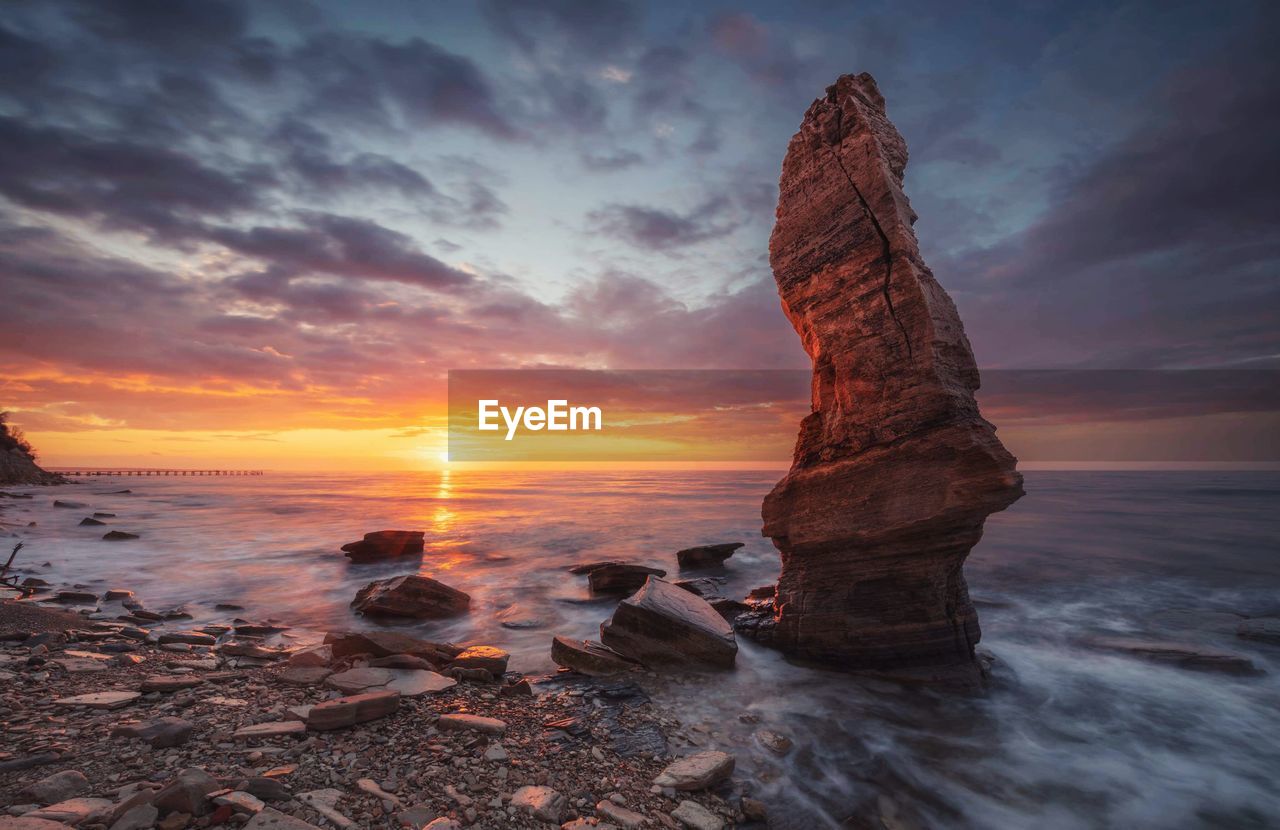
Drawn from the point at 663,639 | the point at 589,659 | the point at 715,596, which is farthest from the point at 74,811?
the point at 715,596

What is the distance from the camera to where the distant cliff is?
6315 cm

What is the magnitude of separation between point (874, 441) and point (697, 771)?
655 cm

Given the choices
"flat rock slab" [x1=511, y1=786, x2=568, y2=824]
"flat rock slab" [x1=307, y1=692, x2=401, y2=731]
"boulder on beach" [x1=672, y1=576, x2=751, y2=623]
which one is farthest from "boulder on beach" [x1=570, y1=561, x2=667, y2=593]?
"flat rock slab" [x1=511, y1=786, x2=568, y2=824]

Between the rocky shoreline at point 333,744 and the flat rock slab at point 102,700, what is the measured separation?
20 mm

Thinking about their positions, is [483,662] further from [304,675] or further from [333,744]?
[333,744]

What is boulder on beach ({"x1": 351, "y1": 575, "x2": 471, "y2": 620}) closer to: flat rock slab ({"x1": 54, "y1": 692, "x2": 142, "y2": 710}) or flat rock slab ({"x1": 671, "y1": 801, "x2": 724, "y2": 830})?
flat rock slab ({"x1": 54, "y1": 692, "x2": 142, "y2": 710})

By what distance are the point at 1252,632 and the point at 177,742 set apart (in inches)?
901

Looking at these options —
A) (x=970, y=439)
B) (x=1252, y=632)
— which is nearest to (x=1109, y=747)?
(x=970, y=439)

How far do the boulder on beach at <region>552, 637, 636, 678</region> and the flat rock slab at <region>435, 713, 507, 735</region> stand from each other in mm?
3025

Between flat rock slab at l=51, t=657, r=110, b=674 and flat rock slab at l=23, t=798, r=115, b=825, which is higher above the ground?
flat rock slab at l=23, t=798, r=115, b=825

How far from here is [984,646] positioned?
40.1 ft

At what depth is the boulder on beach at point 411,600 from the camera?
44.4 ft

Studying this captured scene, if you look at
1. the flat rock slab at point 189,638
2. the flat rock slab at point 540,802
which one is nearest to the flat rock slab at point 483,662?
the flat rock slab at point 540,802

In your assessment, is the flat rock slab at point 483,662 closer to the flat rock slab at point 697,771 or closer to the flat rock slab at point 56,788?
the flat rock slab at point 697,771
